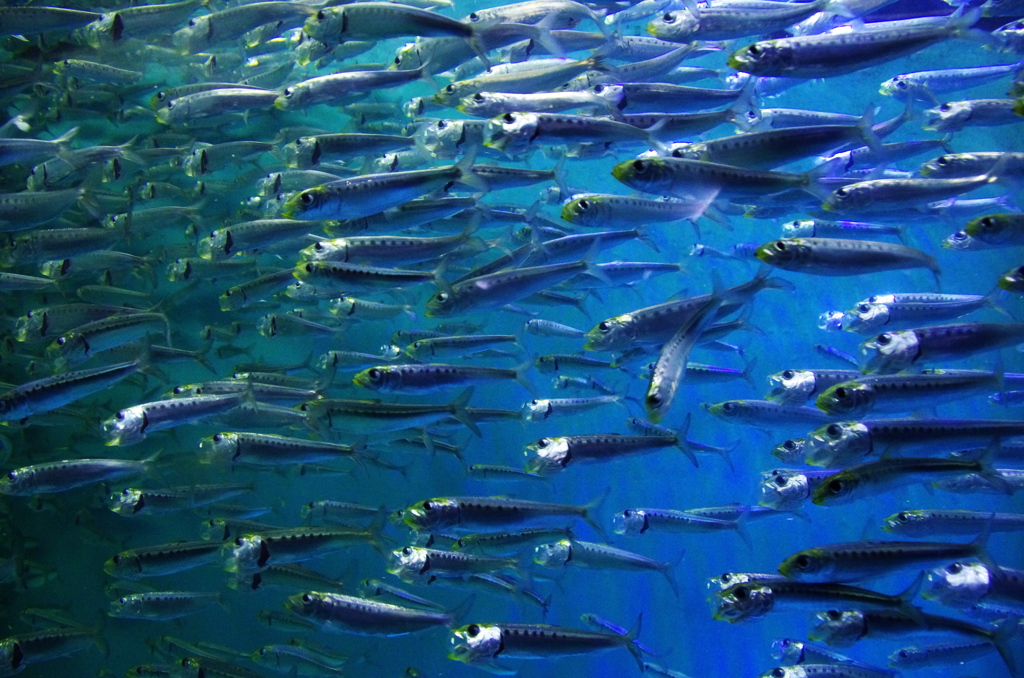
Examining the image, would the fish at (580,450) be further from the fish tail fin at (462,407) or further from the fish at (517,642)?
the fish at (517,642)

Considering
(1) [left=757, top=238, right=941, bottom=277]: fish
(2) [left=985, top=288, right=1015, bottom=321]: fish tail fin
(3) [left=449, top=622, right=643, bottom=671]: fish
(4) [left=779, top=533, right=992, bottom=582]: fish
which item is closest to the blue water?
(4) [left=779, top=533, right=992, bottom=582]: fish

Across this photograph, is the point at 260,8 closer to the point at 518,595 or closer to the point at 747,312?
the point at 747,312

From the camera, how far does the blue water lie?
23.2 ft

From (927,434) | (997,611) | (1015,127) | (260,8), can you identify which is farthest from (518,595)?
(1015,127)

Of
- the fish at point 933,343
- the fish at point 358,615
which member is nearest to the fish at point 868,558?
the fish at point 933,343

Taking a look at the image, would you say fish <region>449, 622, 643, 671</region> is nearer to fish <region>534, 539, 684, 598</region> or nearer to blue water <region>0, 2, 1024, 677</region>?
fish <region>534, 539, 684, 598</region>

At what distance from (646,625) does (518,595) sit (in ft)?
20.9

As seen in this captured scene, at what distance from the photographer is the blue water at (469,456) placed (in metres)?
7.07

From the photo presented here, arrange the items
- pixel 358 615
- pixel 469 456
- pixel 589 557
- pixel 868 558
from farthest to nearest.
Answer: pixel 469 456, pixel 589 557, pixel 358 615, pixel 868 558

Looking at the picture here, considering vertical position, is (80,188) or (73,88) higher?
(73,88)

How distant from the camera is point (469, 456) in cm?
909

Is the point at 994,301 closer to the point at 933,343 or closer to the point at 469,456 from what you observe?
the point at 933,343

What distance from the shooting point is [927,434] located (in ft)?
11.7

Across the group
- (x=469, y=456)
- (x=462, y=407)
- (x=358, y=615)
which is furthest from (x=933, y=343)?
(x=469, y=456)
